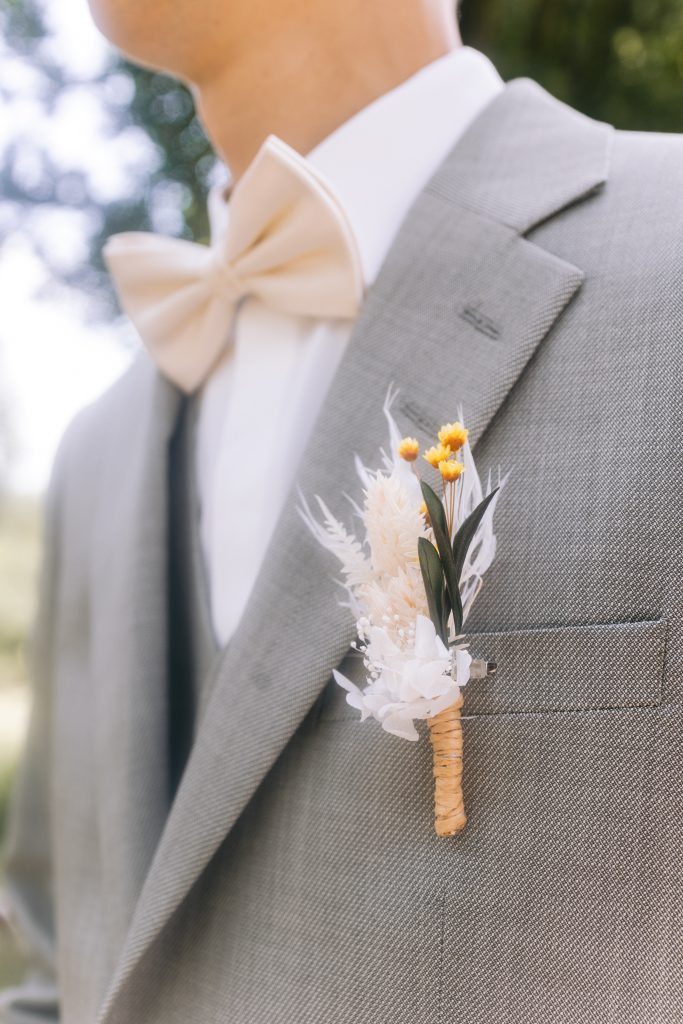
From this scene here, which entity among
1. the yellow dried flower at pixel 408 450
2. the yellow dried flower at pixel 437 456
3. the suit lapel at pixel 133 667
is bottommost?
the suit lapel at pixel 133 667

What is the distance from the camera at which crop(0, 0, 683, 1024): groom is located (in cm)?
80

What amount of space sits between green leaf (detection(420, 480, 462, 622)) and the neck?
2.12 ft

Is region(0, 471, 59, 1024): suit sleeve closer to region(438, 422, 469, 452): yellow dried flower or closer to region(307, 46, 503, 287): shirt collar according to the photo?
region(307, 46, 503, 287): shirt collar

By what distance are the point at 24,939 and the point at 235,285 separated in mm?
1020

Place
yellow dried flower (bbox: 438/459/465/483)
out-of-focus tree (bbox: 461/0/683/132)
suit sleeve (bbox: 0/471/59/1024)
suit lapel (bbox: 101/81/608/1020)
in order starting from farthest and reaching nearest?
1. out-of-focus tree (bbox: 461/0/683/132)
2. suit sleeve (bbox: 0/471/59/1024)
3. suit lapel (bbox: 101/81/608/1020)
4. yellow dried flower (bbox: 438/459/465/483)

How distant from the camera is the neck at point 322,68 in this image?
118 cm

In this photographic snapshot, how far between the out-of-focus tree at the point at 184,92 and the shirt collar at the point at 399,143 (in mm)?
3076

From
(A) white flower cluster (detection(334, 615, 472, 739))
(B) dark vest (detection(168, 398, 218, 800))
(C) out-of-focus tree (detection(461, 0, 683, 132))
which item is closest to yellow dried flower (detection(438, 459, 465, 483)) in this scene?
(A) white flower cluster (detection(334, 615, 472, 739))

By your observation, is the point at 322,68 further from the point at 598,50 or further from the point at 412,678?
the point at 598,50

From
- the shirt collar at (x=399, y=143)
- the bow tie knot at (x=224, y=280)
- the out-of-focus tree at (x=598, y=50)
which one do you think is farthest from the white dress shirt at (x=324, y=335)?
the out-of-focus tree at (x=598, y=50)

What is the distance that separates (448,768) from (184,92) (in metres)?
4.40

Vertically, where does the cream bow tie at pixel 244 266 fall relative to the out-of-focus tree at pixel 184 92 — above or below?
above

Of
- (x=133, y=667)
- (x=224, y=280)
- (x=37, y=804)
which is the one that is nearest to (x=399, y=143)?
(x=224, y=280)

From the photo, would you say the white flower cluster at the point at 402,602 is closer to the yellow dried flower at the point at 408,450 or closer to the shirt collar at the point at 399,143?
the yellow dried flower at the point at 408,450
